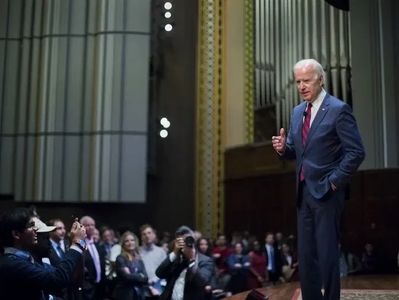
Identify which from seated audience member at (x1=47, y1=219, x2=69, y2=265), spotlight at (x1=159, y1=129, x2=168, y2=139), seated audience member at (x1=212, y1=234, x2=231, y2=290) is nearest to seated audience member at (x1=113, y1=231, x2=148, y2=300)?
seated audience member at (x1=47, y1=219, x2=69, y2=265)

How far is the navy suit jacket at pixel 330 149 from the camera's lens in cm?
357

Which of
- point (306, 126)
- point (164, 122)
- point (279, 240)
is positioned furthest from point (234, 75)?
point (306, 126)

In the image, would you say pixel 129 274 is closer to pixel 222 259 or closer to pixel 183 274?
pixel 183 274

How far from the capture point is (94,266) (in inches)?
295

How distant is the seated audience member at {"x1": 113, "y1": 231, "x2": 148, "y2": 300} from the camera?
6844 millimetres

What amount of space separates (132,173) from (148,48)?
7.42 ft

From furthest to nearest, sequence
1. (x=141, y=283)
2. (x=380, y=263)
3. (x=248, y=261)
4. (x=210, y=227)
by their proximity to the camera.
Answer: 1. (x=210, y=227)
2. (x=380, y=263)
3. (x=248, y=261)
4. (x=141, y=283)

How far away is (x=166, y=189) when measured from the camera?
13773mm

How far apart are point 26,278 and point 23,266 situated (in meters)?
0.06

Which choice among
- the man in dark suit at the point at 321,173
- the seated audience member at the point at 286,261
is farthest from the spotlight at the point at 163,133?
the man in dark suit at the point at 321,173

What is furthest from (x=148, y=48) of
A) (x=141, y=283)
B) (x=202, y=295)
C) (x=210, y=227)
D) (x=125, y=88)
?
(x=202, y=295)

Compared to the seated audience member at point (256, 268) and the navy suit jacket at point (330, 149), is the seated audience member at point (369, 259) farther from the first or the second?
the navy suit jacket at point (330, 149)

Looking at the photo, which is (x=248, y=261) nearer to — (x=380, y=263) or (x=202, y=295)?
(x=380, y=263)

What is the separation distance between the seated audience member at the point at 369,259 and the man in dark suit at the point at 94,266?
4.43m
